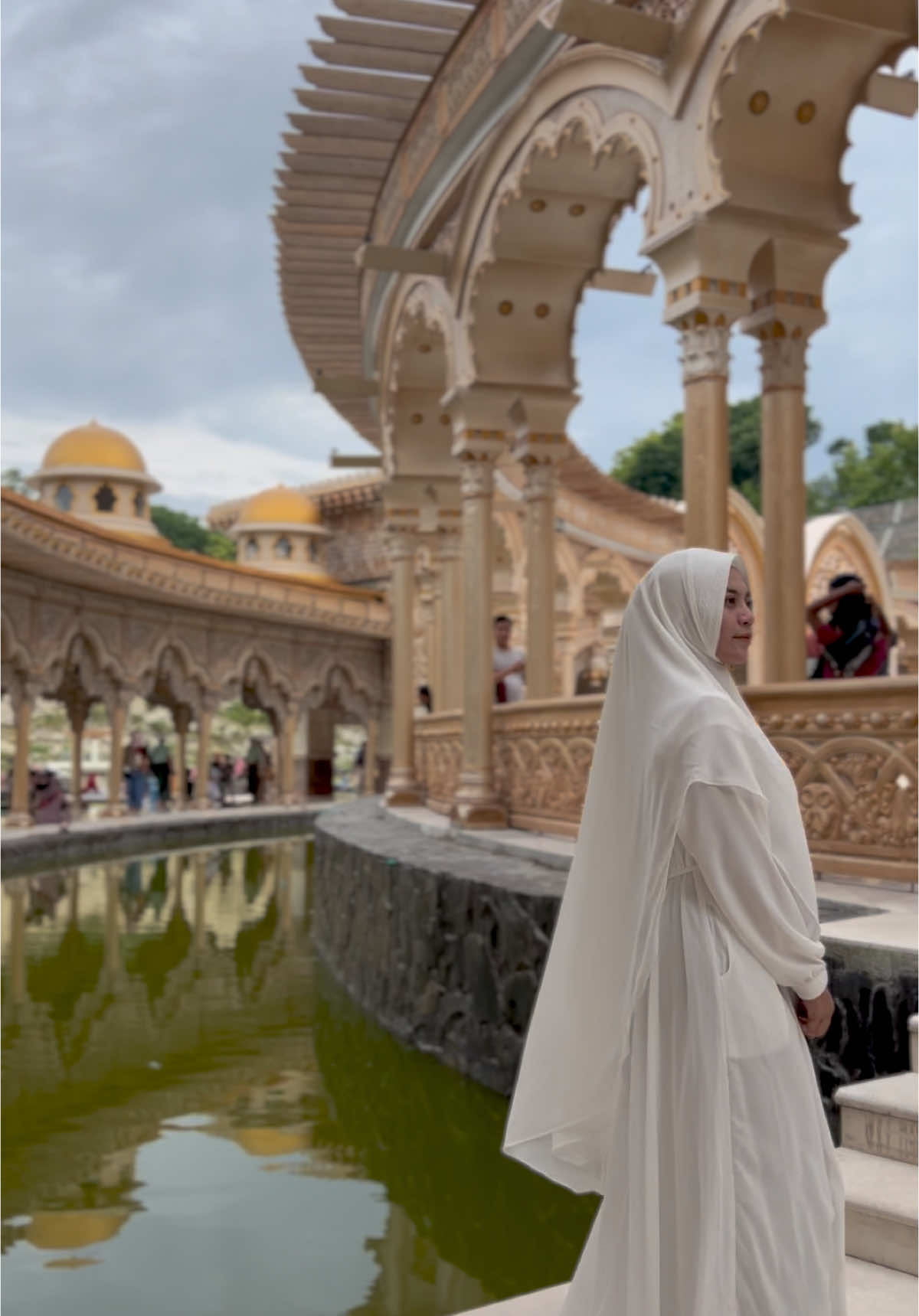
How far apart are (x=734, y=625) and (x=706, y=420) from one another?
3.50 metres

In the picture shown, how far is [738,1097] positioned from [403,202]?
7605mm

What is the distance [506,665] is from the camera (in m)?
8.80

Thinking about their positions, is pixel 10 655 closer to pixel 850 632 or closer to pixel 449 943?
pixel 449 943

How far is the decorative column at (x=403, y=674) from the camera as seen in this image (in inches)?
410

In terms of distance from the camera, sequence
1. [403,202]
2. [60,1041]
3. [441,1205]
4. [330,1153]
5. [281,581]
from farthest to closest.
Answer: [281,581] < [403,202] < [60,1041] < [330,1153] < [441,1205]

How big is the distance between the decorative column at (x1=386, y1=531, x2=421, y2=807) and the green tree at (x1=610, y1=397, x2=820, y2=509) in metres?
33.1

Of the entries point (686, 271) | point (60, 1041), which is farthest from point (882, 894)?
point (60, 1041)

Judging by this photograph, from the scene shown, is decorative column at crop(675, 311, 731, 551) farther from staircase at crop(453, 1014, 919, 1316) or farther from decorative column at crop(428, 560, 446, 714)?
decorative column at crop(428, 560, 446, 714)

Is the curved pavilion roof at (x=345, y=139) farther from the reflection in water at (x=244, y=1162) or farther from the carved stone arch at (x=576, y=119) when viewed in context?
the reflection in water at (x=244, y=1162)

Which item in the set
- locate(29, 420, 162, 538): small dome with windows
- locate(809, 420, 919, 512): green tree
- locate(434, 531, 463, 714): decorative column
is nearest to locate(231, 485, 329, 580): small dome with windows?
locate(29, 420, 162, 538): small dome with windows

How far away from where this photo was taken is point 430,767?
9688 millimetres

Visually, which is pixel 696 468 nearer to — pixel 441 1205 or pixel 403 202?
pixel 441 1205

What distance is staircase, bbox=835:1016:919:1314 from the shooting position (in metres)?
2.47

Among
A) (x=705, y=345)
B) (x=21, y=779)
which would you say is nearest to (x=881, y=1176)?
(x=705, y=345)
